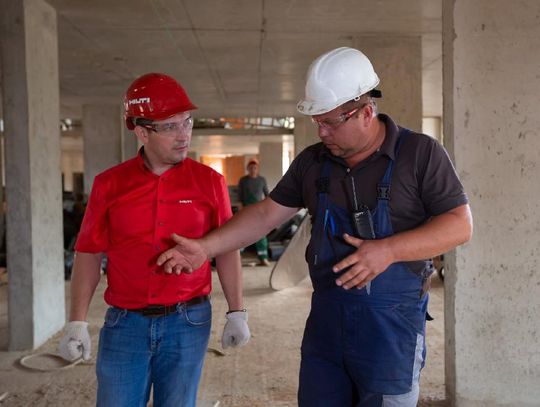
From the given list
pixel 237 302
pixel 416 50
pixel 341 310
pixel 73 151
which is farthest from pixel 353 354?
pixel 73 151

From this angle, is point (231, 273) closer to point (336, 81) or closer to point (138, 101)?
point (138, 101)

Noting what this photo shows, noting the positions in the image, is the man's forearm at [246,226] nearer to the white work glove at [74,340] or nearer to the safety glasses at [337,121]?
the safety glasses at [337,121]

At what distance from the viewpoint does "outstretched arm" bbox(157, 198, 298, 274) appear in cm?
224

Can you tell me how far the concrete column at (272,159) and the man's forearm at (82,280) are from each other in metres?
22.0

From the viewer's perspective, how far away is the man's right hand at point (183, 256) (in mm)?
2223

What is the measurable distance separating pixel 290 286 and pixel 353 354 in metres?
6.50

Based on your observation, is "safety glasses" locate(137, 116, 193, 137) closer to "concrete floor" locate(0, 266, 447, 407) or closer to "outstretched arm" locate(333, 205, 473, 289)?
"outstretched arm" locate(333, 205, 473, 289)

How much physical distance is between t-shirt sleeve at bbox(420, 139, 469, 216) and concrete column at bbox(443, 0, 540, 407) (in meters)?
1.79

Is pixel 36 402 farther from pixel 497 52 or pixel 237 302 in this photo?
pixel 497 52

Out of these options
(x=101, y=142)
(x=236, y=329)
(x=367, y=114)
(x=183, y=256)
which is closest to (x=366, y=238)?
(x=367, y=114)

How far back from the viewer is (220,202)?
2523 millimetres

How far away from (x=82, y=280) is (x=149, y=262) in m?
0.35

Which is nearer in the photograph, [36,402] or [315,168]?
[315,168]

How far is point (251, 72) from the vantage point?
10.1m
